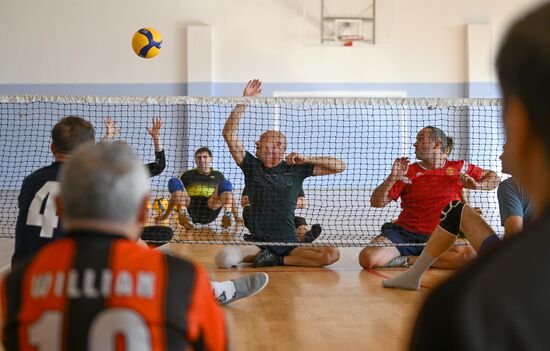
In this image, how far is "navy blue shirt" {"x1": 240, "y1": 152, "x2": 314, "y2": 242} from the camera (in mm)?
5609

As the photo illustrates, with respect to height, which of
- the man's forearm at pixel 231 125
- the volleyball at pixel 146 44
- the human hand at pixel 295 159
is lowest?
the human hand at pixel 295 159

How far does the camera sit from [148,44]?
7410 mm

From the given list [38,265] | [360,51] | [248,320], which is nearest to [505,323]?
[38,265]

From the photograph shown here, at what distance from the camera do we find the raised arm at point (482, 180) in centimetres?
536

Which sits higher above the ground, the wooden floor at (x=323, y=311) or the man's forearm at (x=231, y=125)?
the man's forearm at (x=231, y=125)

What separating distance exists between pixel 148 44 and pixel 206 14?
18.8 ft

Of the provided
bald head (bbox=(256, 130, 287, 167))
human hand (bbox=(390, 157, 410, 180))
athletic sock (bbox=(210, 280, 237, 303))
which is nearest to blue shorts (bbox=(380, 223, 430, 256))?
human hand (bbox=(390, 157, 410, 180))

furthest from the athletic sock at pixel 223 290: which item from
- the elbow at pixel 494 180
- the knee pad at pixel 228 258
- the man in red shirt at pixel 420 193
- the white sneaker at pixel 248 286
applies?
the elbow at pixel 494 180

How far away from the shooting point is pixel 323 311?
3.92 metres

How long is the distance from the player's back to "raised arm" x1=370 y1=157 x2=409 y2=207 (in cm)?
308

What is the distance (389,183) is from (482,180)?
0.79 metres

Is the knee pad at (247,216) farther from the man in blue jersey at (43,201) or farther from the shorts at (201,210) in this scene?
the man in blue jersey at (43,201)

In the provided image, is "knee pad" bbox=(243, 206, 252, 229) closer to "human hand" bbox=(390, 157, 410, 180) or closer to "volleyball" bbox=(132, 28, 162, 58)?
"human hand" bbox=(390, 157, 410, 180)

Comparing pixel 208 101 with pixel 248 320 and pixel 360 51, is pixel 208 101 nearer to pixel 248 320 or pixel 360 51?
pixel 248 320
